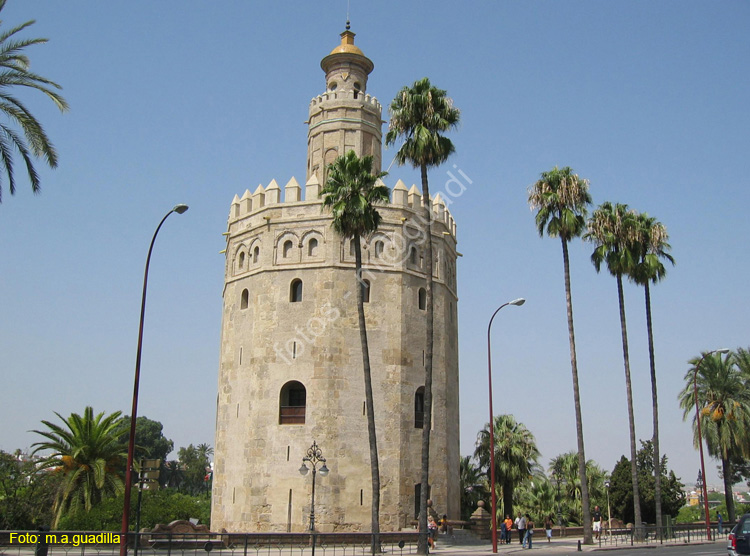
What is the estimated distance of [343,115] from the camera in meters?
36.5

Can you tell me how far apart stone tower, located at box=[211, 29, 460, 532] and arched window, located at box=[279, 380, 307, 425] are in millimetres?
47

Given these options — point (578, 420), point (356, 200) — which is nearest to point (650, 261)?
point (578, 420)

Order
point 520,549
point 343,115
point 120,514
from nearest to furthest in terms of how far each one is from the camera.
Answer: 1. point 520,549
2. point 120,514
3. point 343,115

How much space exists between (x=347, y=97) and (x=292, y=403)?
15492 millimetres

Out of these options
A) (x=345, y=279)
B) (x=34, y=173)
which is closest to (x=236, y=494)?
(x=345, y=279)

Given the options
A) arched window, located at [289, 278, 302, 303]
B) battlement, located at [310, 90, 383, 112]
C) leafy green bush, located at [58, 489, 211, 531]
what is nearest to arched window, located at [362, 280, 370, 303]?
arched window, located at [289, 278, 302, 303]

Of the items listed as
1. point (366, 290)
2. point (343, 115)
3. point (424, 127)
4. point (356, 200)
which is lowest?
point (366, 290)

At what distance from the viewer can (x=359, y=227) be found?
26.9 m

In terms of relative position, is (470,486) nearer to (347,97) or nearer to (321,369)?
(321,369)

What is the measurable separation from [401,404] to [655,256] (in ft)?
48.1

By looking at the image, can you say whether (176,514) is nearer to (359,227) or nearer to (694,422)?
(359,227)

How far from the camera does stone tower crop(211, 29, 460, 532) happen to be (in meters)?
30.4

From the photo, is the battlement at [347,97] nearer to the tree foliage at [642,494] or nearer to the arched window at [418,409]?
the arched window at [418,409]

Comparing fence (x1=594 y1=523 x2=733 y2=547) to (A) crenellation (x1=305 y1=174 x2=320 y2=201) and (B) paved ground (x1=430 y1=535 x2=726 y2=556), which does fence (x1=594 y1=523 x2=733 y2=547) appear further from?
(A) crenellation (x1=305 y1=174 x2=320 y2=201)
